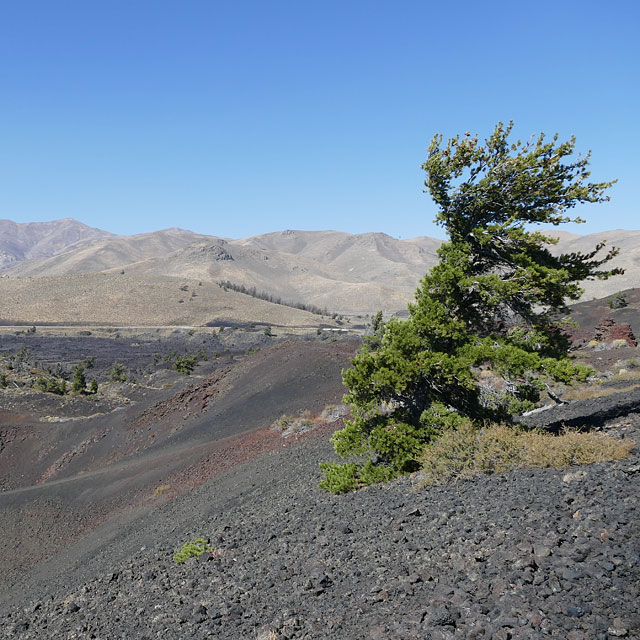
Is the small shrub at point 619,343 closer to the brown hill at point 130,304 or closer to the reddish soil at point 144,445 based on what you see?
the reddish soil at point 144,445

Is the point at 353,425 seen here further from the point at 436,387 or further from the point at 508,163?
the point at 508,163

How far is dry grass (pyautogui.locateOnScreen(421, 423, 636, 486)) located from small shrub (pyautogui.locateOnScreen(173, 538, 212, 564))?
475 cm

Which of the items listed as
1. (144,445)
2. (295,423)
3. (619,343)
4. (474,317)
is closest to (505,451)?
(474,317)

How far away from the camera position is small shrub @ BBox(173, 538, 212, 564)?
10023 millimetres

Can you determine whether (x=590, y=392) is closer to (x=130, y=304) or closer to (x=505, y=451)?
(x=505, y=451)

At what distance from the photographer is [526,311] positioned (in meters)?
10.9

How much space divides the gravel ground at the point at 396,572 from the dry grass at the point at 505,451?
0.39 m

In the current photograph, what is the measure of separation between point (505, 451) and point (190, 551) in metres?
6.70

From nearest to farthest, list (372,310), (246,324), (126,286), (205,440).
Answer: (205,440), (246,324), (126,286), (372,310)

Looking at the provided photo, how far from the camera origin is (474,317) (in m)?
11.4

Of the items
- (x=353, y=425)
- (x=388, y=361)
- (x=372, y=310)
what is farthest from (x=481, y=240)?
(x=372, y=310)

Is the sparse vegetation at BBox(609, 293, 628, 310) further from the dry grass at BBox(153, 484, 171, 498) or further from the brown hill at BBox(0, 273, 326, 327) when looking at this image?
the brown hill at BBox(0, 273, 326, 327)

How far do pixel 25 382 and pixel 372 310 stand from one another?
14828 cm

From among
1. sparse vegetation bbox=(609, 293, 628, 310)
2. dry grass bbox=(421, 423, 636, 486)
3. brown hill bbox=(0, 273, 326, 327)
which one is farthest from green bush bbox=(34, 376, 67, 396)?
brown hill bbox=(0, 273, 326, 327)
